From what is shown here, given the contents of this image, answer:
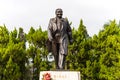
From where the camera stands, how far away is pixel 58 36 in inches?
666

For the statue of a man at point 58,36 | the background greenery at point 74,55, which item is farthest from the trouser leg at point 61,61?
the background greenery at point 74,55

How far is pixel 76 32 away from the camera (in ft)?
135

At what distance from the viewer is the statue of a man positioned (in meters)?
16.8

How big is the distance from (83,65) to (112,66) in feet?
8.38

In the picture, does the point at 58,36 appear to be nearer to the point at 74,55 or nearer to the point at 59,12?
the point at 59,12

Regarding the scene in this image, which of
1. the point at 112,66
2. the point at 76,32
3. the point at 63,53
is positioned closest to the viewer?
the point at 63,53

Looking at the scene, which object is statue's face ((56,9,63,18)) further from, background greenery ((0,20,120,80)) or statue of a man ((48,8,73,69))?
background greenery ((0,20,120,80))

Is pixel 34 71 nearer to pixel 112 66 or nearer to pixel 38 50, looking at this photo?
pixel 38 50

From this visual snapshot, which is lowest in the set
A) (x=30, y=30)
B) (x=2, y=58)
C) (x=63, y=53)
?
(x=63, y=53)

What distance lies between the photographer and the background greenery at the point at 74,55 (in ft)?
126

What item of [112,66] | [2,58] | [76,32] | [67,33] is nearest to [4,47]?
[2,58]

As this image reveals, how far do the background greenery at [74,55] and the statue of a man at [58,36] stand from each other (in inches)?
778

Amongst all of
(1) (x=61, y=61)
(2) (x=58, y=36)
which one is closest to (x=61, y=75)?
(1) (x=61, y=61)

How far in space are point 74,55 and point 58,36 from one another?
23.2 meters
